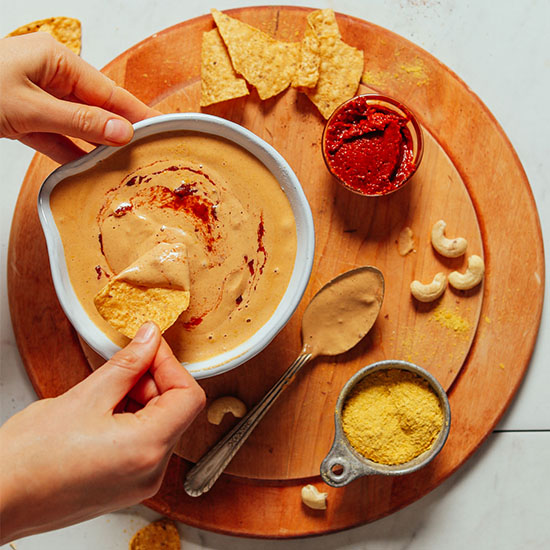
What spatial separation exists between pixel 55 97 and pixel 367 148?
0.93m

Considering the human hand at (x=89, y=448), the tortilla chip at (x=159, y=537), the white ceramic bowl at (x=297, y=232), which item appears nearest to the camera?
the human hand at (x=89, y=448)

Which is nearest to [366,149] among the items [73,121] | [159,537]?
[73,121]

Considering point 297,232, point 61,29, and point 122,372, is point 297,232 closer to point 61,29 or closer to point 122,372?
point 122,372

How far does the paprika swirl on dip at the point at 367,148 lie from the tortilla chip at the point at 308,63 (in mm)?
132

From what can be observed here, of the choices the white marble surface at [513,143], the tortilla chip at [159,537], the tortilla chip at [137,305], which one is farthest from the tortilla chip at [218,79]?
the tortilla chip at [159,537]

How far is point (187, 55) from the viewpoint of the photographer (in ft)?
6.20

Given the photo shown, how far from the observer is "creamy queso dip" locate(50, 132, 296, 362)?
5.32 ft

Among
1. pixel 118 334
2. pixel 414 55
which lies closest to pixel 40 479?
pixel 118 334

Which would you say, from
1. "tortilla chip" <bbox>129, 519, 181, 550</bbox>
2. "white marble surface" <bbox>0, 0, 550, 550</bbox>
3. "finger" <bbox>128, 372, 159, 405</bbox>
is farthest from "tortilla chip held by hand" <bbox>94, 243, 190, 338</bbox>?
"tortilla chip" <bbox>129, 519, 181, 550</bbox>

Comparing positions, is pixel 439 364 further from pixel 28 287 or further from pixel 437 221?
pixel 28 287

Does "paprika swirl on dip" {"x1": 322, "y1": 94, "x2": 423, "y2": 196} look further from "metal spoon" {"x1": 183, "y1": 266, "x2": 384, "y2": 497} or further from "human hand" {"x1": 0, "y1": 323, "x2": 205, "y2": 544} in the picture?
"human hand" {"x1": 0, "y1": 323, "x2": 205, "y2": 544}

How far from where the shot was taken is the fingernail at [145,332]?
1.49 m

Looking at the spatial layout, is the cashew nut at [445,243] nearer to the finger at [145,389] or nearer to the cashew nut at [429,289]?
the cashew nut at [429,289]

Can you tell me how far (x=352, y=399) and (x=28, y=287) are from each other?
3.56 ft
